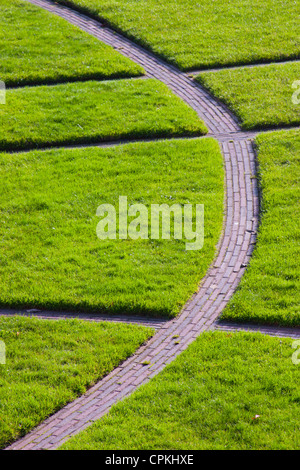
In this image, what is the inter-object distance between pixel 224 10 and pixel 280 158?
8.53m

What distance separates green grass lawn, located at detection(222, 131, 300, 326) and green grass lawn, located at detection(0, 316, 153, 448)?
156cm

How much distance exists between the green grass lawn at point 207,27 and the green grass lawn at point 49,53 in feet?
4.07

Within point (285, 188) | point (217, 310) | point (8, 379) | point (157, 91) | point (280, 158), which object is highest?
point (157, 91)

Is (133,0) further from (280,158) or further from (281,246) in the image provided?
(281,246)

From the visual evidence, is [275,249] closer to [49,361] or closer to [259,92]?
[49,361]

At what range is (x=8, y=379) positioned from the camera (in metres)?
7.60

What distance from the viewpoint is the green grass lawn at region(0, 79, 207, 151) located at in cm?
1311

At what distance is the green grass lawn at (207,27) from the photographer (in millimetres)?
16250

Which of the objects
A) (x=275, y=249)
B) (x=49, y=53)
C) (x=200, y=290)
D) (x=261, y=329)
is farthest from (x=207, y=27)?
(x=261, y=329)

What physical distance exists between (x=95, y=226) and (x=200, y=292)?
2.37m

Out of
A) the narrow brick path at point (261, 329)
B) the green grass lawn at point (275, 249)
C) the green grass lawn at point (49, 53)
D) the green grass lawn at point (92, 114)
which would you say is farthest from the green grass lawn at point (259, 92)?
the narrow brick path at point (261, 329)

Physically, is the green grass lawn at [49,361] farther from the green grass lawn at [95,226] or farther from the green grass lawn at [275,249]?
the green grass lawn at [275,249]

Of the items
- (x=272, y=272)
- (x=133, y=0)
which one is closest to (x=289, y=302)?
(x=272, y=272)

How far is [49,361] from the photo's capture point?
25.7 ft
